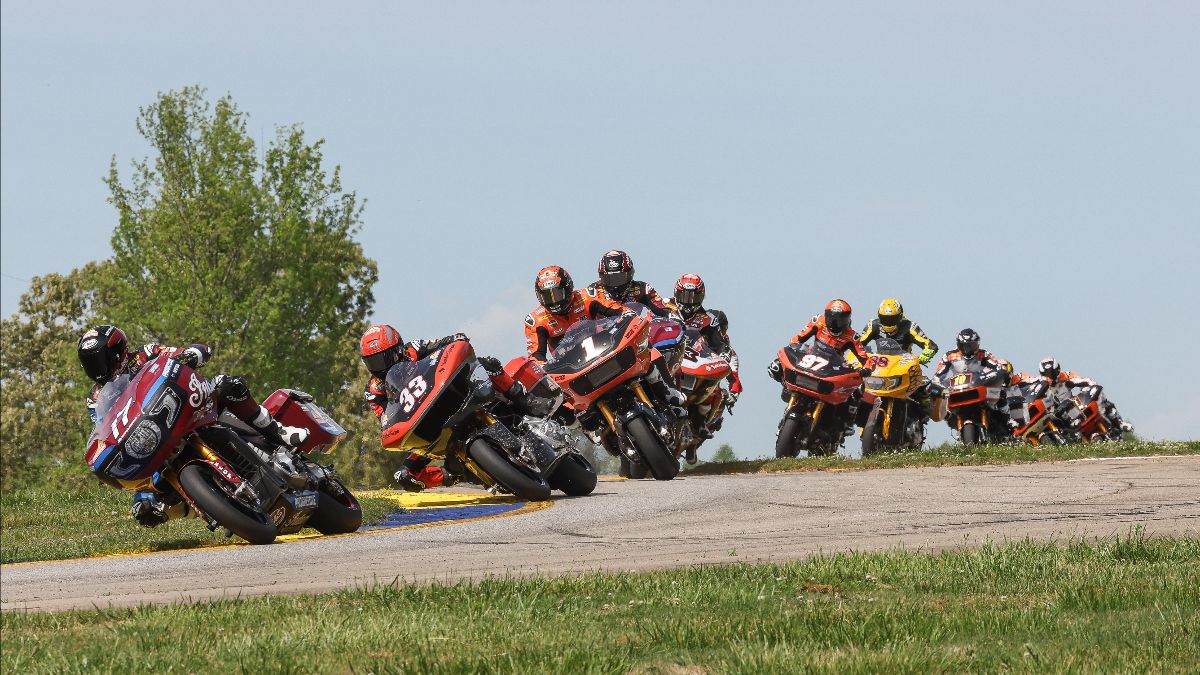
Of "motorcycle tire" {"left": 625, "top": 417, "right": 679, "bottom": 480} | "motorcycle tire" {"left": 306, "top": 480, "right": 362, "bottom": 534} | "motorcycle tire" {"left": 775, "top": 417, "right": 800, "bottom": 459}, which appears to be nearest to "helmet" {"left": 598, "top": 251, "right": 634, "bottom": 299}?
"motorcycle tire" {"left": 625, "top": 417, "right": 679, "bottom": 480}

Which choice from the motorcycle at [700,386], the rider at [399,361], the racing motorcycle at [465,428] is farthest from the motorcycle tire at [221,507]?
the motorcycle at [700,386]

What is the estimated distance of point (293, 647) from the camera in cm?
674

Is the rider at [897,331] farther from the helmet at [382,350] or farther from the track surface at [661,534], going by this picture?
the helmet at [382,350]

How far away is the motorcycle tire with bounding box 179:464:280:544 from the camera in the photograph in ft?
37.7

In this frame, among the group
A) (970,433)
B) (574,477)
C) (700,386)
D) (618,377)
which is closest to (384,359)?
(574,477)

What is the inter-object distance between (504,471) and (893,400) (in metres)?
11.4

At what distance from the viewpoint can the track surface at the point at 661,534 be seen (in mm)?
9773

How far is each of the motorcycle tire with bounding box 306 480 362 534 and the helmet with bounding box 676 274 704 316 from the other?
10407 millimetres

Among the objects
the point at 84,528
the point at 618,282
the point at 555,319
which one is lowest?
the point at 84,528

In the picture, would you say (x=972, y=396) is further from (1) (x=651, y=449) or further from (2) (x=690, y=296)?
(1) (x=651, y=449)

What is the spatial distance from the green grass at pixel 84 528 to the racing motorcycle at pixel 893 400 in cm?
962

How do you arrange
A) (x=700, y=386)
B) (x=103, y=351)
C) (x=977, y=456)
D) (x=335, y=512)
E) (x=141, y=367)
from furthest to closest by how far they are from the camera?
1. (x=700, y=386)
2. (x=977, y=456)
3. (x=335, y=512)
4. (x=103, y=351)
5. (x=141, y=367)

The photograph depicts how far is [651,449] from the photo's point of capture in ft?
57.4

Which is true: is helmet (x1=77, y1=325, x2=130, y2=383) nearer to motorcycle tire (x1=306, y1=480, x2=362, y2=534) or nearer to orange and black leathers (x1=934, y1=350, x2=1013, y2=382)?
motorcycle tire (x1=306, y1=480, x2=362, y2=534)
